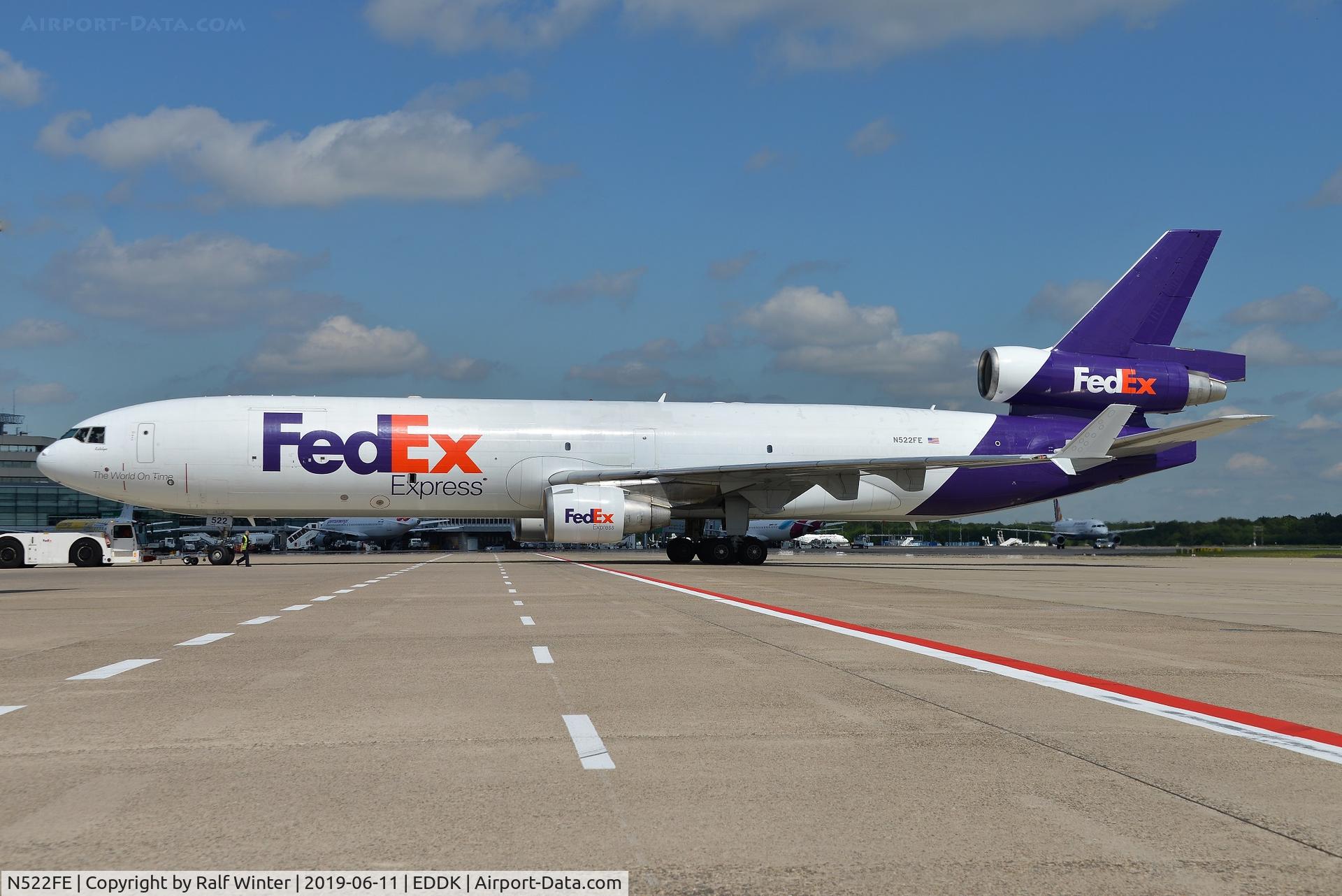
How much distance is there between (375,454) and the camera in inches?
1227

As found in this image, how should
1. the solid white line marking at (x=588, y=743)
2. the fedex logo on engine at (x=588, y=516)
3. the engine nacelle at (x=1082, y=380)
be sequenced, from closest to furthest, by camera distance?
the solid white line marking at (x=588, y=743) < the fedex logo on engine at (x=588, y=516) < the engine nacelle at (x=1082, y=380)

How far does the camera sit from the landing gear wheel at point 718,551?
33281 millimetres

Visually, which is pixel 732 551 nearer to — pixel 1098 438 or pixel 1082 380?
pixel 1098 438

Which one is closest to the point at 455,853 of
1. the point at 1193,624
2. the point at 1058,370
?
the point at 1193,624

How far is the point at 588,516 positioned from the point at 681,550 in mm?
5735

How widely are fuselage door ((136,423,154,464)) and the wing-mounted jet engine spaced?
25093 millimetres

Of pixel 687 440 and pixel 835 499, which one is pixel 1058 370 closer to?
pixel 835 499

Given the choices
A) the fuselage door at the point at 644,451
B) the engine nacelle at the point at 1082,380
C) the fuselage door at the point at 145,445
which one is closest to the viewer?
the fuselage door at the point at 145,445

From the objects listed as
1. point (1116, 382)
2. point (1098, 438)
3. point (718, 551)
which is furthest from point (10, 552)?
point (1116, 382)

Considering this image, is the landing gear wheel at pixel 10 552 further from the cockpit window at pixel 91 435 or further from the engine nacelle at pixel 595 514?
the engine nacelle at pixel 595 514

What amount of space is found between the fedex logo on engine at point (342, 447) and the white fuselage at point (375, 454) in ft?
0.09

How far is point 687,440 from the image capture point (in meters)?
33.6

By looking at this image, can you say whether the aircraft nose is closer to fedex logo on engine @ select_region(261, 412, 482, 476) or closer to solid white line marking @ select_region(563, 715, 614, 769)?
fedex logo on engine @ select_region(261, 412, 482, 476)

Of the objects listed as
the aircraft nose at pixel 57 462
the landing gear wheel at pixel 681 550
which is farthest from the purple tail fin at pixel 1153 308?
the aircraft nose at pixel 57 462
